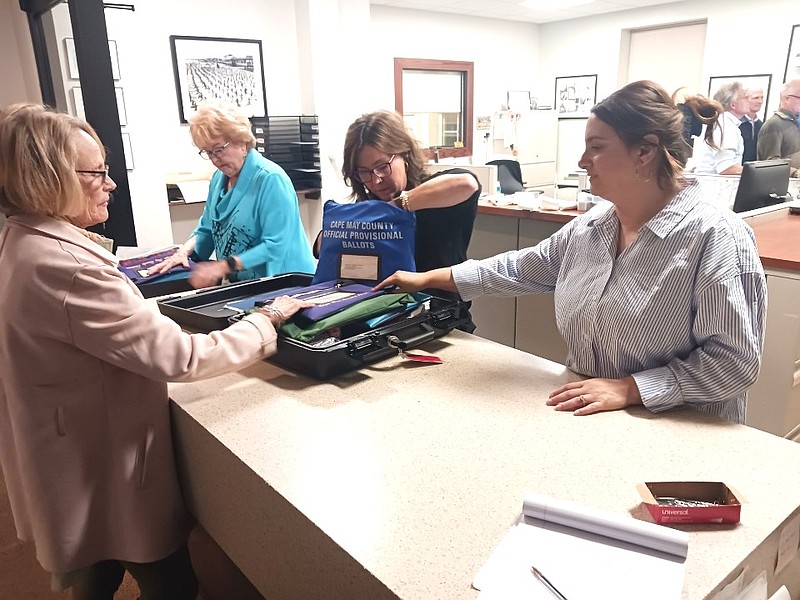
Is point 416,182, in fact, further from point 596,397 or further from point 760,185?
point 760,185

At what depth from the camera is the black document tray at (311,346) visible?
129cm

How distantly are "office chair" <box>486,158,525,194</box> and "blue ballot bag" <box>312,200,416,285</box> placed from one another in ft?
13.0

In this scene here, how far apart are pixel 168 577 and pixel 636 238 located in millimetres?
1242

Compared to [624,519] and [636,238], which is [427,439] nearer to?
Answer: [624,519]

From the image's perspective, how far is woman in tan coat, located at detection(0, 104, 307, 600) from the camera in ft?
3.35

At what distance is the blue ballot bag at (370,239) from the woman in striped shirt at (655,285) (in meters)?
0.46

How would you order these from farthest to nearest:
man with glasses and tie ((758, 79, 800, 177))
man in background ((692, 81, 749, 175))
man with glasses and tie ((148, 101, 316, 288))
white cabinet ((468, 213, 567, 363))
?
1. man in background ((692, 81, 749, 175))
2. man with glasses and tie ((758, 79, 800, 177))
3. white cabinet ((468, 213, 567, 363))
4. man with glasses and tie ((148, 101, 316, 288))

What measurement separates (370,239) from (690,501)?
99cm

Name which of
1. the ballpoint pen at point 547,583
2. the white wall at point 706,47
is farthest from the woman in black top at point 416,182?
the white wall at point 706,47

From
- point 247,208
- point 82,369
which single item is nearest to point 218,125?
point 247,208

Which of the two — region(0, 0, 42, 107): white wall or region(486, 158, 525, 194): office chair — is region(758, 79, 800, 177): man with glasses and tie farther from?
region(0, 0, 42, 107): white wall

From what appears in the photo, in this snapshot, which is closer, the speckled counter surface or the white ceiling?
the speckled counter surface

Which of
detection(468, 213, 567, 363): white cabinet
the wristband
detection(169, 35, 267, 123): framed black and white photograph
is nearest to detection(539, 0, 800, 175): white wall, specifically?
detection(169, 35, 267, 123): framed black and white photograph

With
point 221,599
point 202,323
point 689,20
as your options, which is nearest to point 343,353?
point 202,323
